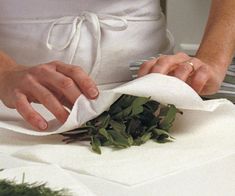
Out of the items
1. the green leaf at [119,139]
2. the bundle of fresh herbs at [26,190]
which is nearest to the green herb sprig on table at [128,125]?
the green leaf at [119,139]

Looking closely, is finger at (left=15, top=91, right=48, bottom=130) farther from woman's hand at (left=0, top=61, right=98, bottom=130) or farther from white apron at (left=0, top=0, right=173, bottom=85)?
white apron at (left=0, top=0, right=173, bottom=85)

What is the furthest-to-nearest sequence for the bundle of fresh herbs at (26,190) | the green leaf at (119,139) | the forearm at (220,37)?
the forearm at (220,37), the green leaf at (119,139), the bundle of fresh herbs at (26,190)

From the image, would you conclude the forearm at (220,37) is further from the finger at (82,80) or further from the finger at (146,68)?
the finger at (82,80)

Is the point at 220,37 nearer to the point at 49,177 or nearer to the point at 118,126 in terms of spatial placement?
the point at 118,126

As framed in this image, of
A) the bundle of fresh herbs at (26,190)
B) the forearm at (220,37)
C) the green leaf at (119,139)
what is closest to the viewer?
the bundle of fresh herbs at (26,190)

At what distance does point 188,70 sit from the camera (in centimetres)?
67

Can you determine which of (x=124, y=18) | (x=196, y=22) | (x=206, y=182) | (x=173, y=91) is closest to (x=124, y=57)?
(x=124, y=18)

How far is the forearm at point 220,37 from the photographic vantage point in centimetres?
79

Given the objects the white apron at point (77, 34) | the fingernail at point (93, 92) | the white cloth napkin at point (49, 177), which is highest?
the fingernail at point (93, 92)

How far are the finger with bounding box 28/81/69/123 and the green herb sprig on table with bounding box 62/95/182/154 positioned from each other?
24mm

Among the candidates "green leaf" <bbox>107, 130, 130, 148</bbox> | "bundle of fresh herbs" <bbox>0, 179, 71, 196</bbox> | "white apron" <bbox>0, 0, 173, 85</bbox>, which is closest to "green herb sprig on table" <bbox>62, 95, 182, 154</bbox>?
"green leaf" <bbox>107, 130, 130, 148</bbox>

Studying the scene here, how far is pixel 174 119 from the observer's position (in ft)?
2.12

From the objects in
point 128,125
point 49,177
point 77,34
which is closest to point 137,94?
point 128,125

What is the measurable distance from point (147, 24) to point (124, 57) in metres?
0.09
